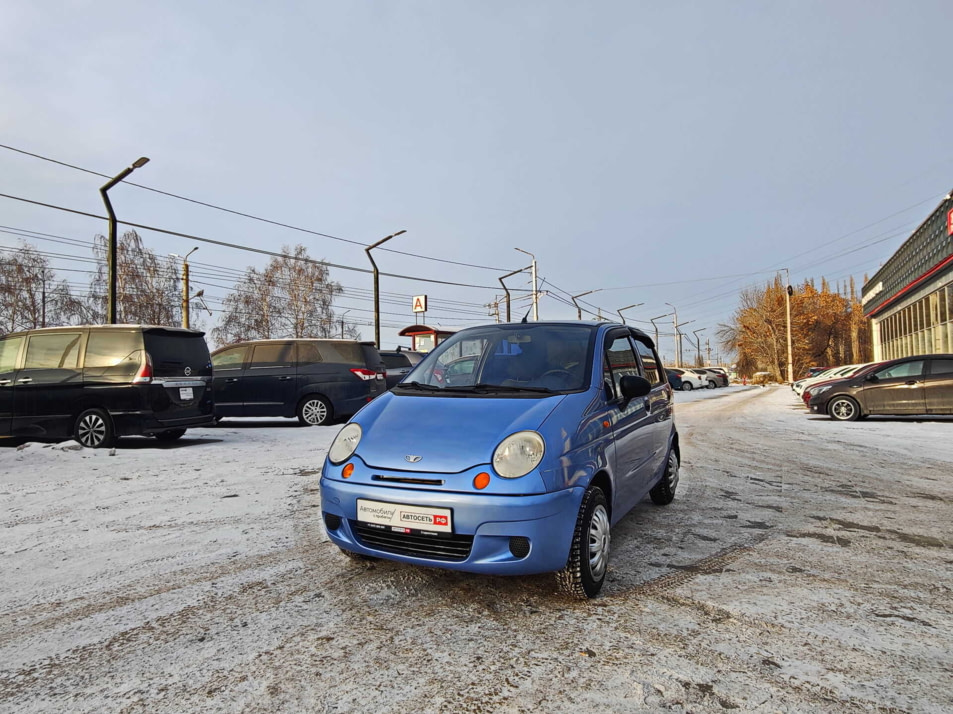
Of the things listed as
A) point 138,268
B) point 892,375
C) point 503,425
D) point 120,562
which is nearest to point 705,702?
point 503,425

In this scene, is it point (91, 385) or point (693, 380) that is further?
point (693, 380)

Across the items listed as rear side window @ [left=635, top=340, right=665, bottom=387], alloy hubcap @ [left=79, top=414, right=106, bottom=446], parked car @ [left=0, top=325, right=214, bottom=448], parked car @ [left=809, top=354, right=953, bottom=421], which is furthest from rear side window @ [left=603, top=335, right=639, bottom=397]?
parked car @ [left=809, top=354, right=953, bottom=421]

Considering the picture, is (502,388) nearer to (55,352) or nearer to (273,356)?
(55,352)

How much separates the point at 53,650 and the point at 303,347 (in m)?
9.84

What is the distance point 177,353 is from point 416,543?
7.23 meters

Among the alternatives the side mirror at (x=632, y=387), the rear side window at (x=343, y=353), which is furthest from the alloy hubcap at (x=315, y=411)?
the side mirror at (x=632, y=387)

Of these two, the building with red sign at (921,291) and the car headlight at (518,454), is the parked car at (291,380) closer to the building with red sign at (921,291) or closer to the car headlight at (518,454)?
the car headlight at (518,454)

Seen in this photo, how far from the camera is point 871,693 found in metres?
2.16

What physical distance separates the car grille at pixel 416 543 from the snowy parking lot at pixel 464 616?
0.30 meters

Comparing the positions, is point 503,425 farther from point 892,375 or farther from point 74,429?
point 892,375

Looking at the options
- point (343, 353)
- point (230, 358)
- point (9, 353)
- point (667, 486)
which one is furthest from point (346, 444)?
point (230, 358)

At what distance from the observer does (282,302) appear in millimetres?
42500

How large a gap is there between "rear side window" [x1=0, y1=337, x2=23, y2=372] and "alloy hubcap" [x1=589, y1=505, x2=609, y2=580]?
30.0ft

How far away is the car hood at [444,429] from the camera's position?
289cm
